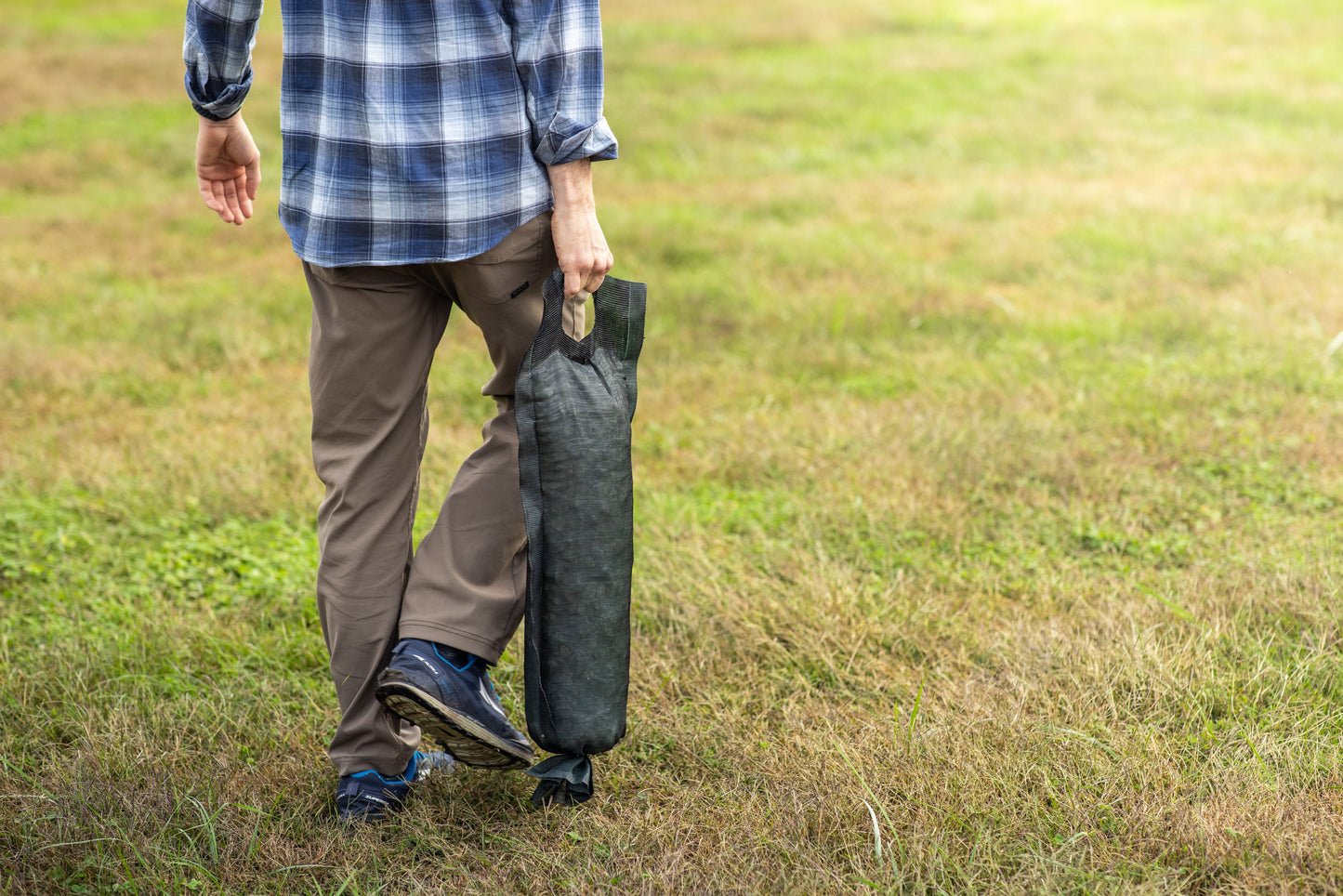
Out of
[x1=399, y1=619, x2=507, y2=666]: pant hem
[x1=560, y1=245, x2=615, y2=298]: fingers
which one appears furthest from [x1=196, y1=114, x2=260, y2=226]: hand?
[x1=399, y1=619, x2=507, y2=666]: pant hem

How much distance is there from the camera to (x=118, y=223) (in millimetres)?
8094

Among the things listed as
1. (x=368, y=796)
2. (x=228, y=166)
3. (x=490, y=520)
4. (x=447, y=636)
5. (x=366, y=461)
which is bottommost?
(x=368, y=796)

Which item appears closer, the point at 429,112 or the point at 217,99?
the point at 429,112

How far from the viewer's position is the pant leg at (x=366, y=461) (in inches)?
87.5

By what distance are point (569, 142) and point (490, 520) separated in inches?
30.9

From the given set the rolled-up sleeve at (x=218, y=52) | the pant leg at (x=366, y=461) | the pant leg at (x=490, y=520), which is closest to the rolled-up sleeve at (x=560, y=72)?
the pant leg at (x=490, y=520)

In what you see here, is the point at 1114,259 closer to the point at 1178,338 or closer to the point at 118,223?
the point at 1178,338

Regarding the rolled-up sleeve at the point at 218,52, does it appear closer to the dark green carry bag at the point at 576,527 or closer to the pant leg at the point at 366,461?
the pant leg at the point at 366,461

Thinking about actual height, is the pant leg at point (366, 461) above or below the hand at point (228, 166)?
below

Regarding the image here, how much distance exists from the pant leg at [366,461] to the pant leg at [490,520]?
0.08 meters

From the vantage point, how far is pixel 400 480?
2332mm

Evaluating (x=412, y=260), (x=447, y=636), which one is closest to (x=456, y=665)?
(x=447, y=636)

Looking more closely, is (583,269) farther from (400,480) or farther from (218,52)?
(218,52)

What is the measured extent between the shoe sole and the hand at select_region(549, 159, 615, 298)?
0.83m
